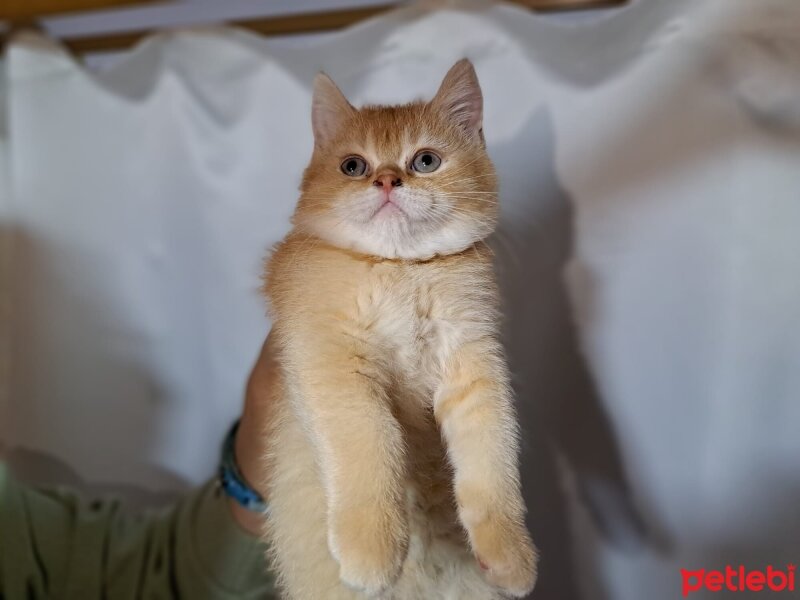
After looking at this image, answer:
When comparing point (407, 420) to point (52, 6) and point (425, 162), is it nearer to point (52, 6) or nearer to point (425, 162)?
point (425, 162)

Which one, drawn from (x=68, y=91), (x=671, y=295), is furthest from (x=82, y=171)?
(x=671, y=295)

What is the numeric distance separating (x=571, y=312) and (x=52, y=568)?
962mm

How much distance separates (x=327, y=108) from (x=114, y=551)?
82 cm

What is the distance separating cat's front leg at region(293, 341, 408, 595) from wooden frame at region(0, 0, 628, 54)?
81 centimetres

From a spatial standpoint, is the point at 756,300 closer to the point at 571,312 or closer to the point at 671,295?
the point at 671,295

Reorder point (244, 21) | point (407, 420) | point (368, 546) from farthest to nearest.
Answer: point (244, 21) → point (407, 420) → point (368, 546)

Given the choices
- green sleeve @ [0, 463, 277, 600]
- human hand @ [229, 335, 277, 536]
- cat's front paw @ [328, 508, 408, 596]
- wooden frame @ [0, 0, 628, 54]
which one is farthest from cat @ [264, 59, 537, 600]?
wooden frame @ [0, 0, 628, 54]

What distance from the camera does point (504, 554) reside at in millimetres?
471

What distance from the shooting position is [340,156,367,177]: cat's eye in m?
0.63

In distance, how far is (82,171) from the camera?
1.27 metres

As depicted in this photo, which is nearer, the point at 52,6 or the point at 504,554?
the point at 504,554

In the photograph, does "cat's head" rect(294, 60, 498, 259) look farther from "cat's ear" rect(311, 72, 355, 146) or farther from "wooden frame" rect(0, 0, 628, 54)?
"wooden frame" rect(0, 0, 628, 54)

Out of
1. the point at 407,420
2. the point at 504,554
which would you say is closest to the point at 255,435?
the point at 407,420

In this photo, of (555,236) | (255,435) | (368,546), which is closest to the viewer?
(368,546)
